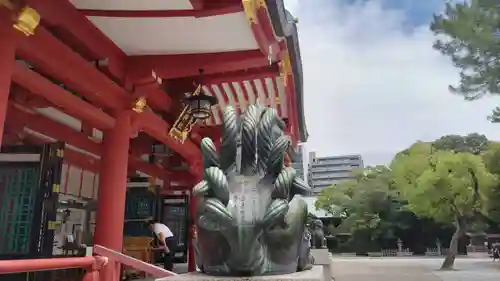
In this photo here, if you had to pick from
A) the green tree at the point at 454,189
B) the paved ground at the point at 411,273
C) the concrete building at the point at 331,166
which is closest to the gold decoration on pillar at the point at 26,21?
the paved ground at the point at 411,273

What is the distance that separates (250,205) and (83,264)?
2.31m

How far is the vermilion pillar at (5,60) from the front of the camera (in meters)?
3.60

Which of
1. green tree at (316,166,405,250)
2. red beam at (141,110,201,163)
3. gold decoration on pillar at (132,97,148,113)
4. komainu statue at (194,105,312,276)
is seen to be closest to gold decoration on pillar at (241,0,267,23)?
komainu statue at (194,105,312,276)

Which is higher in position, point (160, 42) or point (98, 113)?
point (160, 42)

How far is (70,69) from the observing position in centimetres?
474

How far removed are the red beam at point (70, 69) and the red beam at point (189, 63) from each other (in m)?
0.41

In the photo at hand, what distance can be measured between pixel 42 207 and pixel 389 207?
93.2 feet

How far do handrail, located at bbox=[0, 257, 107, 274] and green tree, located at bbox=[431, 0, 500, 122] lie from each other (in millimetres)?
9194

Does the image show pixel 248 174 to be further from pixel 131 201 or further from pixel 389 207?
pixel 389 207

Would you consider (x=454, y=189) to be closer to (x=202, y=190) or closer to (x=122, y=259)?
(x=122, y=259)

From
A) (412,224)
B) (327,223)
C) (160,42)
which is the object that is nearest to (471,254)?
(412,224)

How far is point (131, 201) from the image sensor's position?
32.6 feet

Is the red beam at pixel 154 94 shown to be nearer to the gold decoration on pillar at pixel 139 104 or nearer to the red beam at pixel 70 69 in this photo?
the gold decoration on pillar at pixel 139 104

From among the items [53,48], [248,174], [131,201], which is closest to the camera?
[248,174]
